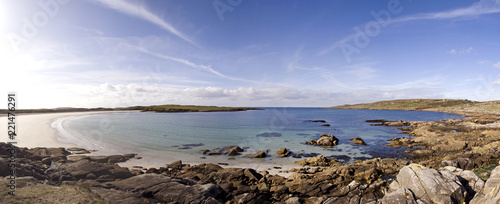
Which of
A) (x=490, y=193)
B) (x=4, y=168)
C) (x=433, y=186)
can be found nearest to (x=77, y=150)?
(x=4, y=168)

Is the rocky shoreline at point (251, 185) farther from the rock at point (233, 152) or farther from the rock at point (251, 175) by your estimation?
the rock at point (233, 152)

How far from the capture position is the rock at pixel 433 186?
12195 millimetres

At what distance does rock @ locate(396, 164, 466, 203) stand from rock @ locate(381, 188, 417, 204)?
598mm

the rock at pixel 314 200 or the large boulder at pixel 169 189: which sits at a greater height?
the large boulder at pixel 169 189

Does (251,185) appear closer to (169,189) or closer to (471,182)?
(169,189)

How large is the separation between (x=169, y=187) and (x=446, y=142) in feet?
138

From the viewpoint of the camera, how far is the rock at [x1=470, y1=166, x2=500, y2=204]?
10.3 m

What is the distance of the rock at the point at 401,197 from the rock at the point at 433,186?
1.96 ft

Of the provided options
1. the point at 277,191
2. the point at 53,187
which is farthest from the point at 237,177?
the point at 53,187

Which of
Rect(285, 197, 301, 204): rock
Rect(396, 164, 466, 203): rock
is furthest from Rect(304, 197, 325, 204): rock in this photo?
Rect(396, 164, 466, 203): rock

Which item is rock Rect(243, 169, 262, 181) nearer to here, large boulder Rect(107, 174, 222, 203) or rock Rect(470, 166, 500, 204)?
large boulder Rect(107, 174, 222, 203)

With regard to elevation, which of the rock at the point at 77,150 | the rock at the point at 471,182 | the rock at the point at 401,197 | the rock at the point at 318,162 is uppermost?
the rock at the point at 471,182

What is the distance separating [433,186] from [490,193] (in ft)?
7.79

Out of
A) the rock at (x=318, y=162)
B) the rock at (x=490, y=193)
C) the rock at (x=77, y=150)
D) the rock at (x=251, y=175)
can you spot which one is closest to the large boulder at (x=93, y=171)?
the rock at (x=251, y=175)
